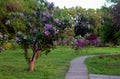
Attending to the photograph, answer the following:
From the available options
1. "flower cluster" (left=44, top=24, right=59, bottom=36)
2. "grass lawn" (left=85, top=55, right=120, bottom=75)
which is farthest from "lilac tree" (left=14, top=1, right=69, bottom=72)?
"grass lawn" (left=85, top=55, right=120, bottom=75)

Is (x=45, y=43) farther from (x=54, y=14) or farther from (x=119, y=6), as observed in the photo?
(x=119, y=6)

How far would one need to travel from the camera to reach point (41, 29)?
16859mm

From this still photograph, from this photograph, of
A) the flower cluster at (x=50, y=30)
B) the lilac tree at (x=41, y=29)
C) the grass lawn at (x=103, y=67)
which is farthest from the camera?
the grass lawn at (x=103, y=67)

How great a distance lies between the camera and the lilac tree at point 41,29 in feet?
54.3

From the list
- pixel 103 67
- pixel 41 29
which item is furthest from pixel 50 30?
pixel 103 67

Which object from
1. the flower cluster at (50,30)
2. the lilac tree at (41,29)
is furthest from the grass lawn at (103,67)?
the flower cluster at (50,30)

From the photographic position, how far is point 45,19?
17031mm

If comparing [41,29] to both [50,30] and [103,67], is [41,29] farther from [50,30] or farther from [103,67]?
[103,67]

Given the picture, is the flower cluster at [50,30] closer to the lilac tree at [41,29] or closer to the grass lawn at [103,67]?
the lilac tree at [41,29]

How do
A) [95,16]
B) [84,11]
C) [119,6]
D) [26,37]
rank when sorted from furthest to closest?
[84,11] < [95,16] < [119,6] < [26,37]

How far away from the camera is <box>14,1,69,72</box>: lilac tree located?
54.3 ft

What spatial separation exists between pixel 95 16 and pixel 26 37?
249ft

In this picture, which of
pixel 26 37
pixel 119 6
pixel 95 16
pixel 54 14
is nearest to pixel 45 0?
pixel 54 14

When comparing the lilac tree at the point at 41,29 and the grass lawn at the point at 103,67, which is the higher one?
the lilac tree at the point at 41,29
